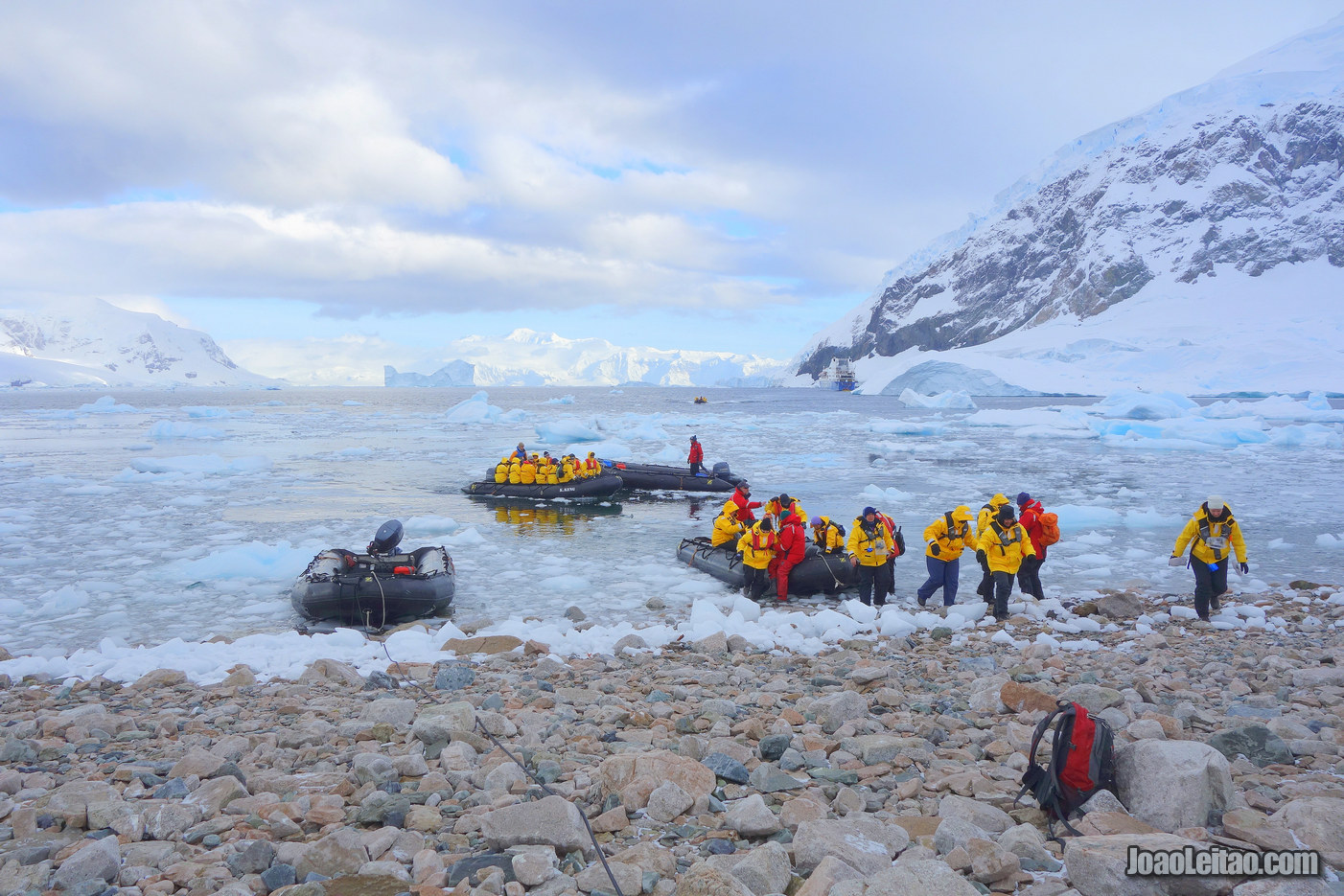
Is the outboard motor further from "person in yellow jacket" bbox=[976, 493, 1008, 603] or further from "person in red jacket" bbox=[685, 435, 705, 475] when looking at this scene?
"person in red jacket" bbox=[685, 435, 705, 475]

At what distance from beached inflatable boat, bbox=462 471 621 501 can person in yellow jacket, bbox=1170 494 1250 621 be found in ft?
45.3

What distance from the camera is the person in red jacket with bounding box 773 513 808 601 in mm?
9953

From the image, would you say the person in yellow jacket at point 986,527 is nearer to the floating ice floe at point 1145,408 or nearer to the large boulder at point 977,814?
the large boulder at point 977,814

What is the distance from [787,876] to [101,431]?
5414 cm

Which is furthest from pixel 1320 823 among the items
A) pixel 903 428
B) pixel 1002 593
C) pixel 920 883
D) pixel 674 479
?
pixel 903 428

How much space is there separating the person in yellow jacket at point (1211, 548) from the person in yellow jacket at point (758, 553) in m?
4.50

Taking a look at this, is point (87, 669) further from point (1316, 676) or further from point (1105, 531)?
point (1105, 531)

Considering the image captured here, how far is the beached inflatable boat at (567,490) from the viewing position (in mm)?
19625

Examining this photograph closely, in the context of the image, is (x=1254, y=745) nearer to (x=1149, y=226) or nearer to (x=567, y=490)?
(x=567, y=490)

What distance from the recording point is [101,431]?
44.1 meters

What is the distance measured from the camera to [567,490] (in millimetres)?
19672

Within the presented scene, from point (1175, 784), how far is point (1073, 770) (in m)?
0.38

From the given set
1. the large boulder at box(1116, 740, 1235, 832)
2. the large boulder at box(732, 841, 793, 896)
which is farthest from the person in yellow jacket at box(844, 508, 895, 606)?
the large boulder at box(732, 841, 793, 896)

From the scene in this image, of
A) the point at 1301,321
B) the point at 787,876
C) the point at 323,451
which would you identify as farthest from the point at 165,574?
the point at 1301,321
